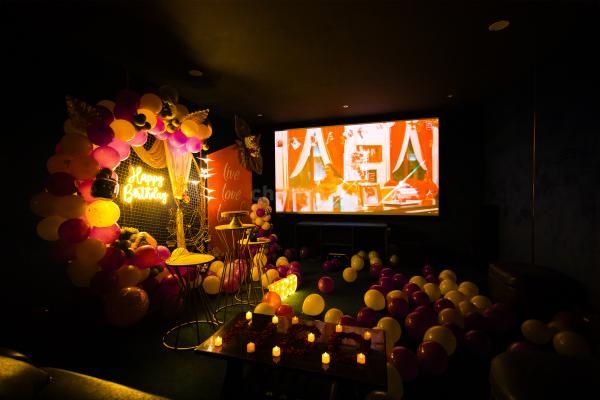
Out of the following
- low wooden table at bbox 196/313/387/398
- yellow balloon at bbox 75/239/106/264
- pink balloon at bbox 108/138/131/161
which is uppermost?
pink balloon at bbox 108/138/131/161

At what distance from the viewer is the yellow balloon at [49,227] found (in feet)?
6.93

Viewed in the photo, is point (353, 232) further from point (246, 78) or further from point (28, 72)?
point (28, 72)

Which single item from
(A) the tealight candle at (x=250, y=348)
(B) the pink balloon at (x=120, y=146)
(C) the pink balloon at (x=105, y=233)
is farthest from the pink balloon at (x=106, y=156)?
(A) the tealight candle at (x=250, y=348)

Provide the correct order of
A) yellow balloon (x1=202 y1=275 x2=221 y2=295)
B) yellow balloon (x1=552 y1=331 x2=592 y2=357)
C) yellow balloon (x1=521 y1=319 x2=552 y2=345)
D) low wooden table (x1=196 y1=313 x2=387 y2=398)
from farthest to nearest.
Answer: yellow balloon (x1=202 y1=275 x2=221 y2=295), yellow balloon (x1=521 y1=319 x2=552 y2=345), yellow balloon (x1=552 y1=331 x2=592 y2=357), low wooden table (x1=196 y1=313 x2=387 y2=398)

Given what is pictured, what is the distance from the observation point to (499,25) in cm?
230

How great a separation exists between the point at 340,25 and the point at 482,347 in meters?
2.66

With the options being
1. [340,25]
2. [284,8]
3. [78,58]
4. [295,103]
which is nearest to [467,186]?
[295,103]

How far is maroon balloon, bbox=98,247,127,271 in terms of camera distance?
2.30m

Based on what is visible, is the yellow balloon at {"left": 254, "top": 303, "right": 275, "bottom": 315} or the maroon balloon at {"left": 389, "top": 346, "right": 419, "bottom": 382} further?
the yellow balloon at {"left": 254, "top": 303, "right": 275, "bottom": 315}

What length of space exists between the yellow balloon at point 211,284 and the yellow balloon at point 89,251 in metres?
1.20

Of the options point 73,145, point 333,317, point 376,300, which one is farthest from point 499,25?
point 73,145

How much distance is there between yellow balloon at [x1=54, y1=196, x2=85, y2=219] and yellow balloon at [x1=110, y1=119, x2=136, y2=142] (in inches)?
23.9

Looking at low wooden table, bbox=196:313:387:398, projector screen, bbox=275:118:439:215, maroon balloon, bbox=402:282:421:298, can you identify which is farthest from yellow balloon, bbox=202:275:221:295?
projector screen, bbox=275:118:439:215

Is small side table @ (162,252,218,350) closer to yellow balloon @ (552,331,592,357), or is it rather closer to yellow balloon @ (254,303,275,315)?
yellow balloon @ (254,303,275,315)
